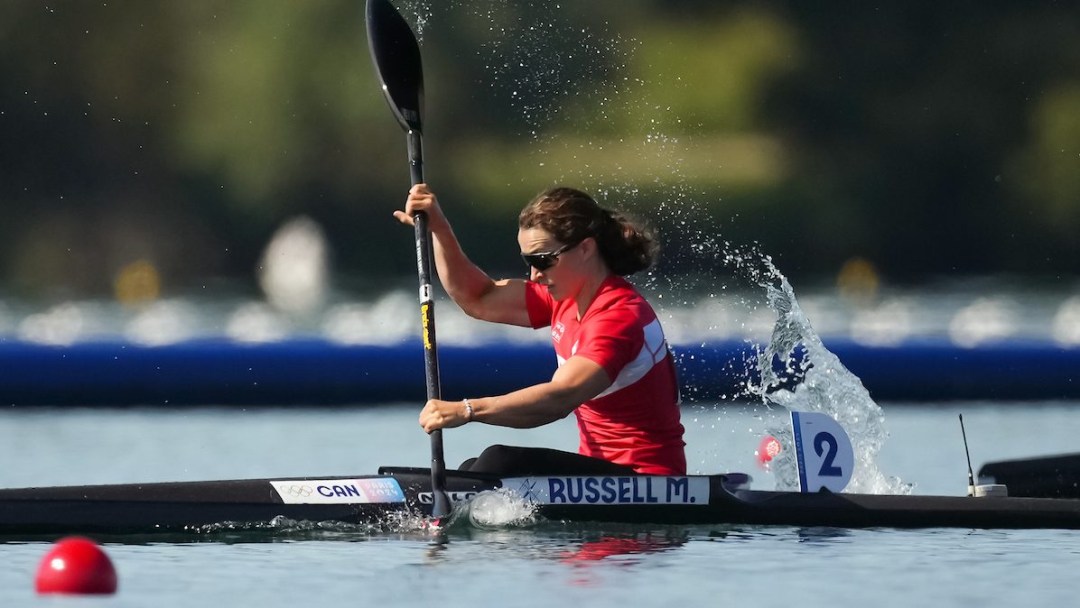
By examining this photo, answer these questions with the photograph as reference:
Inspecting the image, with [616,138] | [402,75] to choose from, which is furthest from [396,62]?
[616,138]

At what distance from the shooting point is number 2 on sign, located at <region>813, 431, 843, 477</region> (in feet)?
22.1

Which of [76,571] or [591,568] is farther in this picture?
[591,568]

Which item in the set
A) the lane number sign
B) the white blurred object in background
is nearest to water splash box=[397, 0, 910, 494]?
the white blurred object in background

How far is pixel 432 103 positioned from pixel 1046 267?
8056mm

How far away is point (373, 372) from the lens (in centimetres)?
1561

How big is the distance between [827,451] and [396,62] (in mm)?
2239

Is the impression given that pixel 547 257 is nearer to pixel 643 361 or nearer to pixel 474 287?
pixel 643 361

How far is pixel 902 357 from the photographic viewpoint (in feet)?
51.7

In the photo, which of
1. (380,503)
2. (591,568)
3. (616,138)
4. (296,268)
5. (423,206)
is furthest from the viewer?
(616,138)

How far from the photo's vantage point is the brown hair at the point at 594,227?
6.20 meters

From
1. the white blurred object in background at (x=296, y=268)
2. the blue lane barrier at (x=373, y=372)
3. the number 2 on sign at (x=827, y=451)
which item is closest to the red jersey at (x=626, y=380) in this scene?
the number 2 on sign at (x=827, y=451)

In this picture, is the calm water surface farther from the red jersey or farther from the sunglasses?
the sunglasses

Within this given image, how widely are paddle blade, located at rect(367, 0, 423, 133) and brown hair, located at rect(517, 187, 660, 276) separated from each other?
3.29 ft

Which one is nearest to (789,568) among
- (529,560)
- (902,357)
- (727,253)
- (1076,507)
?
(529,560)
